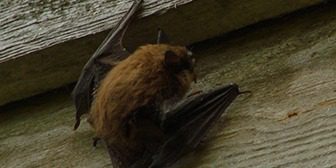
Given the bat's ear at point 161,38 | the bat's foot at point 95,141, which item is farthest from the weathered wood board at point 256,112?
the bat's ear at point 161,38

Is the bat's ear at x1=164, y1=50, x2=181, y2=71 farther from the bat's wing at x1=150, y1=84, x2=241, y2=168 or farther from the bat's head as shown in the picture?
the bat's wing at x1=150, y1=84, x2=241, y2=168

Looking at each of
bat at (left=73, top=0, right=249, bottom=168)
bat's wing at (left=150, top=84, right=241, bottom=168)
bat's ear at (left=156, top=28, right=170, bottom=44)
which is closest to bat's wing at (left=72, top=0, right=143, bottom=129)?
bat at (left=73, top=0, right=249, bottom=168)

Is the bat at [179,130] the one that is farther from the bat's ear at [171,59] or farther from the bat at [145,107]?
the bat's ear at [171,59]

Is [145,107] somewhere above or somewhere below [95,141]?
above

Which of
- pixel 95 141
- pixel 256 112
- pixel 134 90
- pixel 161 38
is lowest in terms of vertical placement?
pixel 95 141

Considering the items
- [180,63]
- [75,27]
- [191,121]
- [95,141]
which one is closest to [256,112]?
[191,121]

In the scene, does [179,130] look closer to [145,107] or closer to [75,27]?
[145,107]

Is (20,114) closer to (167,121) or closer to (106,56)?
(106,56)
